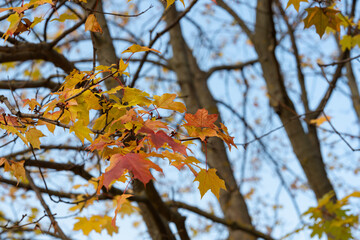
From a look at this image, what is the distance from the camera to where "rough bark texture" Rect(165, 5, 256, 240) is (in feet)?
12.6

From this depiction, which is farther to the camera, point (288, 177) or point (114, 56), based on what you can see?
point (288, 177)

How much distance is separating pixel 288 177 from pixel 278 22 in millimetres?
2527

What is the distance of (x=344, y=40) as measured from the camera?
3.17m

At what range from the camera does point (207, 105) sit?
4.59 metres

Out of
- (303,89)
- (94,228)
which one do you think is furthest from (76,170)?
(303,89)

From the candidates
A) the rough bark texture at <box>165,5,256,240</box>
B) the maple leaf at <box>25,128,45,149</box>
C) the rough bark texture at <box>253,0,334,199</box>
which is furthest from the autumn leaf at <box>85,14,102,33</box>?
the rough bark texture at <box>253,0,334,199</box>

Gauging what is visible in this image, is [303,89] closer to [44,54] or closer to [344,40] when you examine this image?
[344,40]

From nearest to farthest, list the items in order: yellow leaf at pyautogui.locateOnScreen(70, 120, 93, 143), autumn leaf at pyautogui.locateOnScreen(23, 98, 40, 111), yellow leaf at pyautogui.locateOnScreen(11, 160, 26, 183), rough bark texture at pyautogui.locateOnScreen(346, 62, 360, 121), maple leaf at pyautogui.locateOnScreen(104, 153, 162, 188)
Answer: maple leaf at pyautogui.locateOnScreen(104, 153, 162, 188) → yellow leaf at pyautogui.locateOnScreen(70, 120, 93, 143) → autumn leaf at pyautogui.locateOnScreen(23, 98, 40, 111) → yellow leaf at pyautogui.locateOnScreen(11, 160, 26, 183) → rough bark texture at pyautogui.locateOnScreen(346, 62, 360, 121)

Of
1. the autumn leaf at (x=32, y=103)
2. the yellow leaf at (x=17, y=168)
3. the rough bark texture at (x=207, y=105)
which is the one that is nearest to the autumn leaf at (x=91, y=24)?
the autumn leaf at (x=32, y=103)

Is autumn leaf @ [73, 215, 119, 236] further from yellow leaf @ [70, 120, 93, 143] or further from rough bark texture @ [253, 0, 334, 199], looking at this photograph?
rough bark texture @ [253, 0, 334, 199]

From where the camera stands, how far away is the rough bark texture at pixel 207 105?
3.85 m

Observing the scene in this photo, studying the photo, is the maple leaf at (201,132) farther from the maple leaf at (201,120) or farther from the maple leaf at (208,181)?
the maple leaf at (208,181)

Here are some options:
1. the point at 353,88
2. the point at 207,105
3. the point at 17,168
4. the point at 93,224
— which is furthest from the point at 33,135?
the point at 353,88

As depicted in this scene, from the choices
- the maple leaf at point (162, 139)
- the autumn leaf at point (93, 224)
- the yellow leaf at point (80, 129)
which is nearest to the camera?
the maple leaf at point (162, 139)
